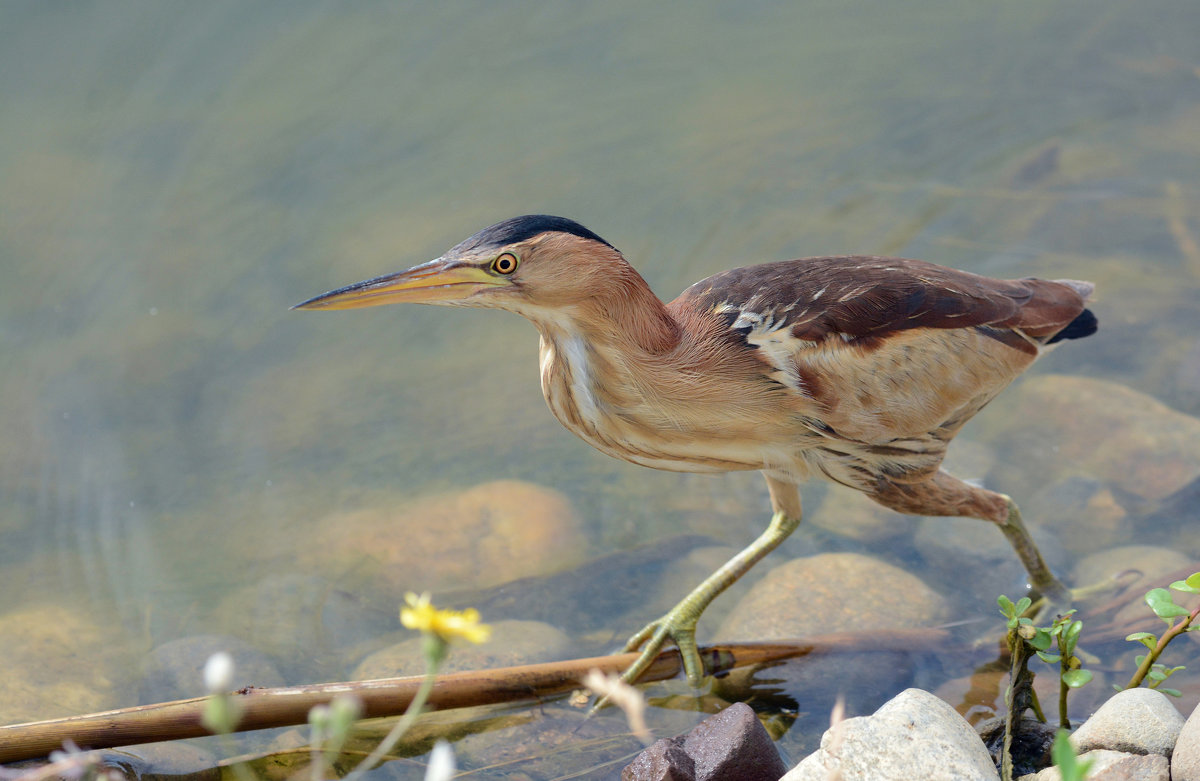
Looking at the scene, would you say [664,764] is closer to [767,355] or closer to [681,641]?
[681,641]

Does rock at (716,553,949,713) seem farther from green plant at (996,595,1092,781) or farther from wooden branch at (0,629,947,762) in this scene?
green plant at (996,595,1092,781)

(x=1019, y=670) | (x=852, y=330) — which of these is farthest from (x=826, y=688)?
(x=852, y=330)

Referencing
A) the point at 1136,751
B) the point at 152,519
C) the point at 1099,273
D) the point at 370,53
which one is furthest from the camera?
the point at 370,53

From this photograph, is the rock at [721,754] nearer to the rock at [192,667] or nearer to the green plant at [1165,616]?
the green plant at [1165,616]

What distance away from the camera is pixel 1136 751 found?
240 cm

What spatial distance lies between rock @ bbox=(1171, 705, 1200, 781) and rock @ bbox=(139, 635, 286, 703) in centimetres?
238

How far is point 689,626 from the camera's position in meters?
3.34

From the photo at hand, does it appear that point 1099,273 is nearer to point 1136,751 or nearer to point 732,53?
point 732,53

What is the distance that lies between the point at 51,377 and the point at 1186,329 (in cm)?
475

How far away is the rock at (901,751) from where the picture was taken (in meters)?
2.24

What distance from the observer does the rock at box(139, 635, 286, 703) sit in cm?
335

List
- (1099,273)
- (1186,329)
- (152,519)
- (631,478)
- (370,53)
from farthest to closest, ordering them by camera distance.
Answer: (370,53)
(1099,273)
(1186,329)
(631,478)
(152,519)

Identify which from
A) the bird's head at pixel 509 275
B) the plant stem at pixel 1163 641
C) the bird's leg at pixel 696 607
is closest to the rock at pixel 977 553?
the bird's leg at pixel 696 607

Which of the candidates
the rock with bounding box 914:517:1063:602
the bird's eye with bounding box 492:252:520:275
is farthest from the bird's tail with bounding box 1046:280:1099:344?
the bird's eye with bounding box 492:252:520:275
